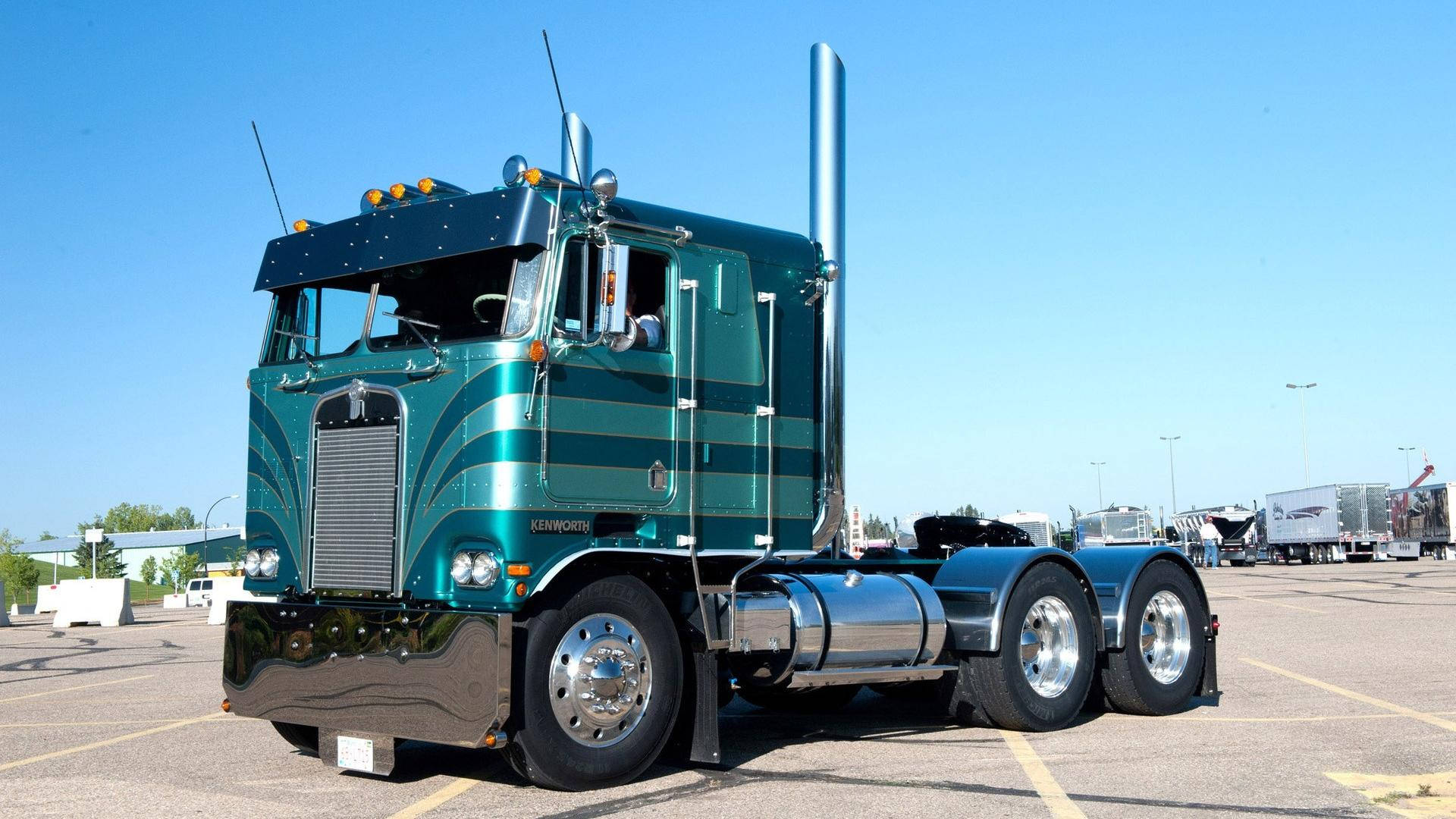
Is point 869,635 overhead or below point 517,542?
below

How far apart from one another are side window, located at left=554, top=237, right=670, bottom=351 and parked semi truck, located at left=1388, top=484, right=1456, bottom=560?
5597 cm

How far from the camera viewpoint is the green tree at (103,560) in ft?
338

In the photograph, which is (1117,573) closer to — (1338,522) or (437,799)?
(437,799)

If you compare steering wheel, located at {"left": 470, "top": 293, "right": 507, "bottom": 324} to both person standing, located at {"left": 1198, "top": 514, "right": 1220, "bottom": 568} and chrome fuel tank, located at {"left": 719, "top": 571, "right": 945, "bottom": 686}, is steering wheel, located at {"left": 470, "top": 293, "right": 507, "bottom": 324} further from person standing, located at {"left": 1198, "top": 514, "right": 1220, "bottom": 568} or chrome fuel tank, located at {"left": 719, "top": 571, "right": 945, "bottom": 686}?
person standing, located at {"left": 1198, "top": 514, "right": 1220, "bottom": 568}

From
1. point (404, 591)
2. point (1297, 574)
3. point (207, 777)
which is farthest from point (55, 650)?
point (1297, 574)

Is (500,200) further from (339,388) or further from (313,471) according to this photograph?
(313,471)

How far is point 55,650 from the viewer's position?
2097 centimetres

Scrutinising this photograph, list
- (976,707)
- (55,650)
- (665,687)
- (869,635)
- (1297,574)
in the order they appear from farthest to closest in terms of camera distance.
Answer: (1297,574) → (55,650) → (976,707) → (869,635) → (665,687)

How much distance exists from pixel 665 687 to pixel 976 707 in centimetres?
285

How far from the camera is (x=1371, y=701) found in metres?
10.7

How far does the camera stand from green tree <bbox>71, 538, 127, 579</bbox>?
103 m

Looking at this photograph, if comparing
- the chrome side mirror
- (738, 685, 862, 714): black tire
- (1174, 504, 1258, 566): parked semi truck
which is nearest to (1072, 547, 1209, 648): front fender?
(738, 685, 862, 714): black tire

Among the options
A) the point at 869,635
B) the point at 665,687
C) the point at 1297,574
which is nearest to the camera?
the point at 665,687

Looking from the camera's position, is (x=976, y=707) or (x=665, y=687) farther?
(x=976, y=707)
